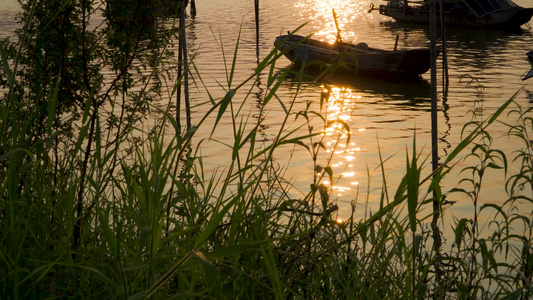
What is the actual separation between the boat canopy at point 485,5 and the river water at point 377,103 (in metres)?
1.09

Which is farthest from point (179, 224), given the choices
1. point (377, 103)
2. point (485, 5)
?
point (485, 5)

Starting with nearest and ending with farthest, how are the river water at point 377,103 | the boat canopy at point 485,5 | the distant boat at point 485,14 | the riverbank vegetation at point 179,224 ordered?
the riverbank vegetation at point 179,224
the river water at point 377,103
the distant boat at point 485,14
the boat canopy at point 485,5

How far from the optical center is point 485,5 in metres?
36.6

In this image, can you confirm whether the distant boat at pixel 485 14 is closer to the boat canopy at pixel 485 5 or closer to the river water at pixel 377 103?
the boat canopy at pixel 485 5

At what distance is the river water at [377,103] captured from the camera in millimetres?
10125

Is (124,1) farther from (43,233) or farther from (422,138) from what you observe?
(422,138)

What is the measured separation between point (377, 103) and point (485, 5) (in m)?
20.7

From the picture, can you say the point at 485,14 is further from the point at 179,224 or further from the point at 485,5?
the point at 179,224

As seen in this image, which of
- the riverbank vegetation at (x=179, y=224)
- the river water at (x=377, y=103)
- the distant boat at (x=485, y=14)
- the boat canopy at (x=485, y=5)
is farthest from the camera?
the boat canopy at (x=485, y=5)

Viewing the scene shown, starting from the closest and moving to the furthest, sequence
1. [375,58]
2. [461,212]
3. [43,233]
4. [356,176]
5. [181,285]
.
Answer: [181,285] → [43,233] → [461,212] → [356,176] → [375,58]

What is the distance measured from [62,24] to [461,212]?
234 inches

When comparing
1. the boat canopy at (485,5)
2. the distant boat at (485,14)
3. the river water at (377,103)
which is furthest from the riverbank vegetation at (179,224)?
the boat canopy at (485,5)

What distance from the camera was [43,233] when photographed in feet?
10.4

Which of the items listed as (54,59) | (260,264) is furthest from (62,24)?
(260,264)
